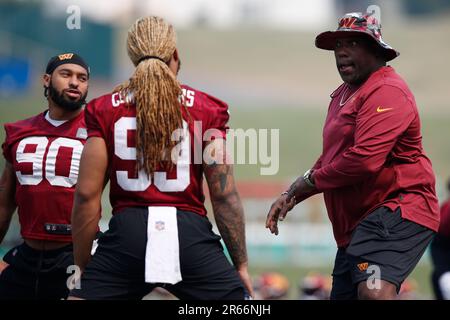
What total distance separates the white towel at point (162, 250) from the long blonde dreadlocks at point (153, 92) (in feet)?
0.81

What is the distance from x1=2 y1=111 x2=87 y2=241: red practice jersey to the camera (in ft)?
20.1

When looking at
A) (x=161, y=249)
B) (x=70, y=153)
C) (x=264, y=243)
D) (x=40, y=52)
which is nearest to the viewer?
(x=161, y=249)

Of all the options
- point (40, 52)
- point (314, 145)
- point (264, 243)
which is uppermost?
point (40, 52)

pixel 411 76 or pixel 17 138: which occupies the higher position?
pixel 411 76

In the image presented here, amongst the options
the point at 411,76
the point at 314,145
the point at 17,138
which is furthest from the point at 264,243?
the point at 411,76

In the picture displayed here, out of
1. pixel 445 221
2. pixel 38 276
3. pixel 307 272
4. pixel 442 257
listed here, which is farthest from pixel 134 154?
pixel 307 272

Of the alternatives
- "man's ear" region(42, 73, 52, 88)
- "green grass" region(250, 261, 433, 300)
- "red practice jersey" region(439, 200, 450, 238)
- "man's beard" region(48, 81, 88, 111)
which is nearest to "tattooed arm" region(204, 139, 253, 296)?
"man's beard" region(48, 81, 88, 111)

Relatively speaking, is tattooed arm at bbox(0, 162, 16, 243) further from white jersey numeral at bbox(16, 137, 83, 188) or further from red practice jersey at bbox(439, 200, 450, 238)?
red practice jersey at bbox(439, 200, 450, 238)

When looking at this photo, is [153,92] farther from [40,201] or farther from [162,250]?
[40,201]

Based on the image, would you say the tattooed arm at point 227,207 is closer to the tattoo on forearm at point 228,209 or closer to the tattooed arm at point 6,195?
the tattoo on forearm at point 228,209

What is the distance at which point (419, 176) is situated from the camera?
5406 millimetres

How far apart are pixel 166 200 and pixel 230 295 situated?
22.2 inches

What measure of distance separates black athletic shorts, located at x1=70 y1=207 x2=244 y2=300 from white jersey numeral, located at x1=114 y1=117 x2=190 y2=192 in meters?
0.13
